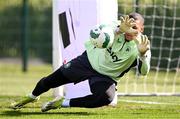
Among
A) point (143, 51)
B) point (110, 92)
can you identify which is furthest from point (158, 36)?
point (143, 51)

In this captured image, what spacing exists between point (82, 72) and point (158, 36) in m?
5.38

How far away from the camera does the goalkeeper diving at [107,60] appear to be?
6973 millimetres

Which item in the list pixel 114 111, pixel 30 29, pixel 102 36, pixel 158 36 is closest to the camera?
pixel 102 36

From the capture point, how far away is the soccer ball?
6977mm

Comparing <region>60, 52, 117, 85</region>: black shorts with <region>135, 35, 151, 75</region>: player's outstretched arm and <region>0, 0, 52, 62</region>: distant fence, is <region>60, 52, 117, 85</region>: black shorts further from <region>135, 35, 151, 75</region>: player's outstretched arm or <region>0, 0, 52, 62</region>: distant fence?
<region>0, 0, 52, 62</region>: distant fence

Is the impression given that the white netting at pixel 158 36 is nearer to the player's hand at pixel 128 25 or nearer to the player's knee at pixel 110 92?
the player's knee at pixel 110 92

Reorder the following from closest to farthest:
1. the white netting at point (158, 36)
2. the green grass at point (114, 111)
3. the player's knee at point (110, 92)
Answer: the player's knee at point (110, 92), the green grass at point (114, 111), the white netting at point (158, 36)

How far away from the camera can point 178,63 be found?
1361 cm

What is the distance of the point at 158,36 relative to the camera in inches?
492

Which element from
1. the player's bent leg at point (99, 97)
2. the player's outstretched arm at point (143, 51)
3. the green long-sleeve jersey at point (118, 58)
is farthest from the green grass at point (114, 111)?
the player's outstretched arm at point (143, 51)

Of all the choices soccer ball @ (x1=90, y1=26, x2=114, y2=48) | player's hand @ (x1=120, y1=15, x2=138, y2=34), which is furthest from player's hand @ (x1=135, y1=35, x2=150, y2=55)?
soccer ball @ (x1=90, y1=26, x2=114, y2=48)

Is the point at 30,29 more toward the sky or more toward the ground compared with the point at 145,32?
more toward the ground

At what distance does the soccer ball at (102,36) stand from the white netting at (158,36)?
376cm

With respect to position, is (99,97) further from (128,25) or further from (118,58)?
(128,25)
